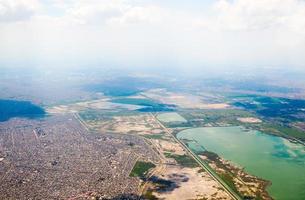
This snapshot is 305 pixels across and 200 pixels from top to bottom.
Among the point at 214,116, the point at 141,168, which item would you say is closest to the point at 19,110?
the point at 214,116

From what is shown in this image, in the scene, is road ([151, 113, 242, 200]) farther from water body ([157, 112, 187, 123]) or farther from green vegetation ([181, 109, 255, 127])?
green vegetation ([181, 109, 255, 127])

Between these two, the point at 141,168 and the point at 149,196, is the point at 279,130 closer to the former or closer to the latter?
the point at 141,168

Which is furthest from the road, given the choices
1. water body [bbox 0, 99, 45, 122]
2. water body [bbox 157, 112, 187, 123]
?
water body [bbox 0, 99, 45, 122]

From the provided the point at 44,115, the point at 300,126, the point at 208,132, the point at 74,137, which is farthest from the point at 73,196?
the point at 300,126

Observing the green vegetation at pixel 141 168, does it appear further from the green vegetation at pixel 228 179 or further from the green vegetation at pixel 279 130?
the green vegetation at pixel 279 130

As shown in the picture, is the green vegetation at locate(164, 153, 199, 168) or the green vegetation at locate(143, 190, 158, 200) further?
the green vegetation at locate(164, 153, 199, 168)

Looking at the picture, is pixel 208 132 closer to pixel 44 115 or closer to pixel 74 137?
pixel 74 137
